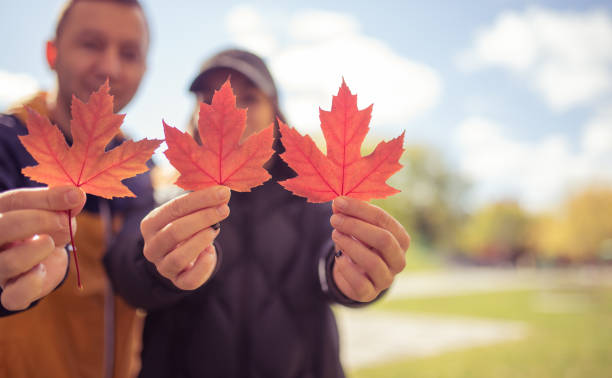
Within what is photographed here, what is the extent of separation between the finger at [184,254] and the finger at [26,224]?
31 centimetres

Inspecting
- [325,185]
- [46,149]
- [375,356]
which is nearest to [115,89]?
[46,149]

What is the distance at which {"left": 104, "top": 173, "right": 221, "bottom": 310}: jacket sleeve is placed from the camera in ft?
4.62

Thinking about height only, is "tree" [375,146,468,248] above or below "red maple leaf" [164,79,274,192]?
below

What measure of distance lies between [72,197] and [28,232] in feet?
0.46

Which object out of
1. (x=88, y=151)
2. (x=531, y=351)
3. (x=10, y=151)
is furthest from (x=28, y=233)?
(x=531, y=351)

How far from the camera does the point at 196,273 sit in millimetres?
1166

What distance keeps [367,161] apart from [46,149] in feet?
3.04

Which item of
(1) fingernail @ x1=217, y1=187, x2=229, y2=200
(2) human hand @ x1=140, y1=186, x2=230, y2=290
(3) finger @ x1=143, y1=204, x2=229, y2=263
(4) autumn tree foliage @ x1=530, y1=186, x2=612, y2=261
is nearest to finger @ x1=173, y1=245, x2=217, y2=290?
(2) human hand @ x1=140, y1=186, x2=230, y2=290

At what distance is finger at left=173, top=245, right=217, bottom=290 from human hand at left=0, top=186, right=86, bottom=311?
1.21ft

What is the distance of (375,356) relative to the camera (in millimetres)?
7297

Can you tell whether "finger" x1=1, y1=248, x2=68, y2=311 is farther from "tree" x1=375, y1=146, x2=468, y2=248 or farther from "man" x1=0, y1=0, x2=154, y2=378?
"tree" x1=375, y1=146, x2=468, y2=248

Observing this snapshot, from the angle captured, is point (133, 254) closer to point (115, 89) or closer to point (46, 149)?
point (46, 149)

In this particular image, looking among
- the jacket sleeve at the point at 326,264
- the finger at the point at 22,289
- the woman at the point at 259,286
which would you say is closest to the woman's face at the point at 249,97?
the woman at the point at 259,286

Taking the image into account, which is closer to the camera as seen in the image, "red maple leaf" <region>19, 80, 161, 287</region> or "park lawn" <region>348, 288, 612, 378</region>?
"red maple leaf" <region>19, 80, 161, 287</region>
